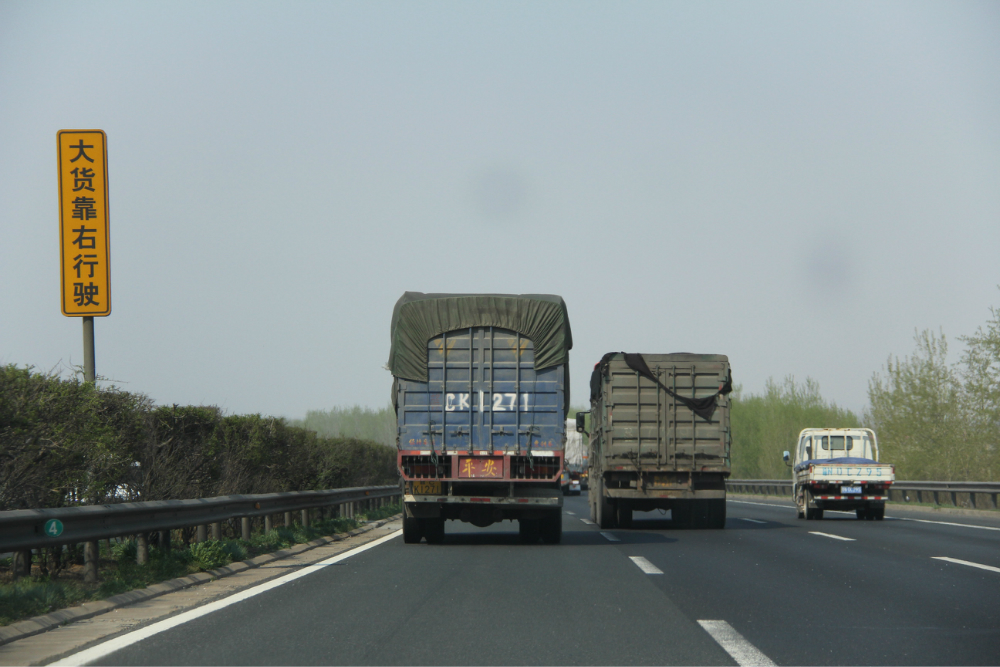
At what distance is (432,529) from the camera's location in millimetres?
16547

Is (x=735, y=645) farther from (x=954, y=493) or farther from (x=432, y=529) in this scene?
(x=954, y=493)

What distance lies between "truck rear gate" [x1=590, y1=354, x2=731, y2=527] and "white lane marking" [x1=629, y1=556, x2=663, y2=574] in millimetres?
6964

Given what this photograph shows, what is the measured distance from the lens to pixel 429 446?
1584 cm

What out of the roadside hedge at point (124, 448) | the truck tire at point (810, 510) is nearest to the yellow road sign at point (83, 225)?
the roadside hedge at point (124, 448)

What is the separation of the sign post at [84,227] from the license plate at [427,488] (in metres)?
5.22

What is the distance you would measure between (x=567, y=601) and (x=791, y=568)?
432 cm

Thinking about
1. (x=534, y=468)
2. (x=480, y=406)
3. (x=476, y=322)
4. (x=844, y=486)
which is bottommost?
(x=844, y=486)

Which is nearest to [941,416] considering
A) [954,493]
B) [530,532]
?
[954,493]

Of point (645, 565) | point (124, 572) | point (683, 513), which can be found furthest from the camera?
point (683, 513)

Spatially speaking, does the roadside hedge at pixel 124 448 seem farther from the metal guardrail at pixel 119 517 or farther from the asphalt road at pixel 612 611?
the asphalt road at pixel 612 611

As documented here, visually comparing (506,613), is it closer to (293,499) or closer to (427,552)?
(427,552)

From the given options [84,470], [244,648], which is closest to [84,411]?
[84,470]

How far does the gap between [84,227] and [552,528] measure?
841 cm

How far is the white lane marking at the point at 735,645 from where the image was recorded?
629 centimetres
